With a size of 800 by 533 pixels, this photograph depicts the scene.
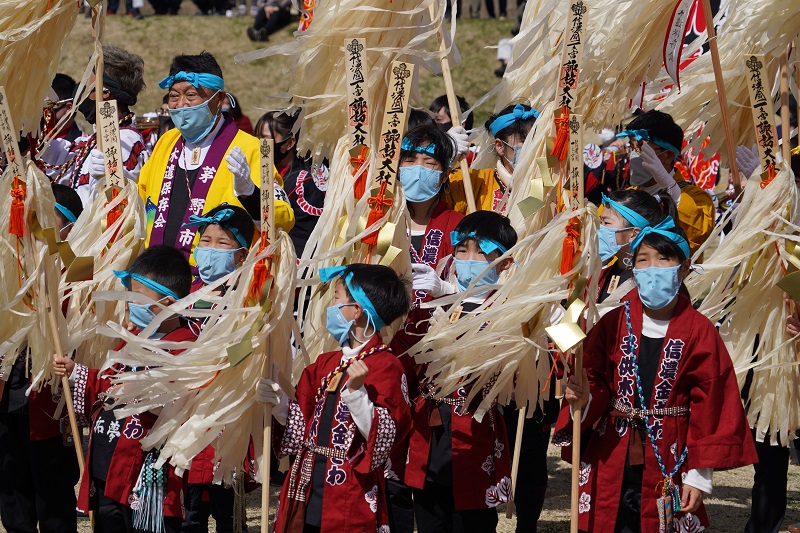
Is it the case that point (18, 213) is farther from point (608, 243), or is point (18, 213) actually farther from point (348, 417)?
point (608, 243)

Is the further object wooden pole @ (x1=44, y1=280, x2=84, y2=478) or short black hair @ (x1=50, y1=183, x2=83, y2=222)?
short black hair @ (x1=50, y1=183, x2=83, y2=222)

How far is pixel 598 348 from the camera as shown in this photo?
4.41 meters

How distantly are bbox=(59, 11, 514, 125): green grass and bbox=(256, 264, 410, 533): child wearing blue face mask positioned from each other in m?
13.5

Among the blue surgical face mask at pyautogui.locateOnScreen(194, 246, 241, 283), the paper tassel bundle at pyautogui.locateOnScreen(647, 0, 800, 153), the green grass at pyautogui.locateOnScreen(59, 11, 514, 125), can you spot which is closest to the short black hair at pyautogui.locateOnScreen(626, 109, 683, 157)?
the paper tassel bundle at pyautogui.locateOnScreen(647, 0, 800, 153)

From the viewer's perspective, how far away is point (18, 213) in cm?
488

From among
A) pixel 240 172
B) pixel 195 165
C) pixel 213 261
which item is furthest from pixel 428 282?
pixel 195 165

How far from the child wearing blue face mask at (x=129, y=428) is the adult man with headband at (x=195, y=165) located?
0.67 m

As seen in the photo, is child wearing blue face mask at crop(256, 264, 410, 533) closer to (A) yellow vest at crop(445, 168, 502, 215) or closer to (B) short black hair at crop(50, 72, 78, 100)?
(A) yellow vest at crop(445, 168, 502, 215)

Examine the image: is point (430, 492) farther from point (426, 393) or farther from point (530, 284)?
point (530, 284)

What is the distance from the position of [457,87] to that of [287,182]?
35.3 ft

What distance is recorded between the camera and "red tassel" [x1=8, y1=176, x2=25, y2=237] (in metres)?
4.87

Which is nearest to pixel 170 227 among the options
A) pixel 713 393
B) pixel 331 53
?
pixel 331 53

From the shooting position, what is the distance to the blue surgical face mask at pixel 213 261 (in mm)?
4824

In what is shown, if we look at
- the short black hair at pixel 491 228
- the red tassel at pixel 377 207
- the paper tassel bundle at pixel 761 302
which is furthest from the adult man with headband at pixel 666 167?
the red tassel at pixel 377 207
